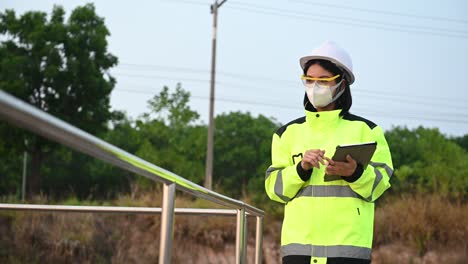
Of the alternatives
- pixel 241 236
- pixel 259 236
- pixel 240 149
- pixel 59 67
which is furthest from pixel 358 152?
pixel 240 149

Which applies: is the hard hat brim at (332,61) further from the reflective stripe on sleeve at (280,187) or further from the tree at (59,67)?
the tree at (59,67)

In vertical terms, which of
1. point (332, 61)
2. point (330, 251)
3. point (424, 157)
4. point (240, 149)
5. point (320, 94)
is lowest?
point (330, 251)

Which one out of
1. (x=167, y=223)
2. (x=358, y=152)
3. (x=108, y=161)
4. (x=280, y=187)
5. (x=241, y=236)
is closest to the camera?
(x=108, y=161)

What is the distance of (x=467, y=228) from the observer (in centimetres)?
1314

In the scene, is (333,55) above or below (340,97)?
above

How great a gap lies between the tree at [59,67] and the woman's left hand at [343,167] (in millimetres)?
26906

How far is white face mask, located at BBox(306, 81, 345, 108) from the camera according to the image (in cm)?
307

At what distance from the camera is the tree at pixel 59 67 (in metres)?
29.6

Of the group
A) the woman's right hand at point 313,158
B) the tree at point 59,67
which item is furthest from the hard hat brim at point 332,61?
the tree at point 59,67

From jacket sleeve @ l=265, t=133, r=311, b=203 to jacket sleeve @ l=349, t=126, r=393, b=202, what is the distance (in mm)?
228

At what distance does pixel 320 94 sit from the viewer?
3068 millimetres

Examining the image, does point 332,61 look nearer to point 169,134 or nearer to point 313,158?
point 313,158

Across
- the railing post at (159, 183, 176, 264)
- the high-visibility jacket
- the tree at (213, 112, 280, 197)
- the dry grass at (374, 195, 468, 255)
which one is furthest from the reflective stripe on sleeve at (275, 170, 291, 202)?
the tree at (213, 112, 280, 197)

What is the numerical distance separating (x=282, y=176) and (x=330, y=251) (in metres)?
0.37
